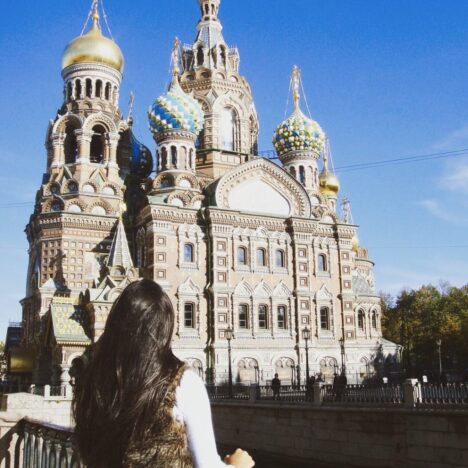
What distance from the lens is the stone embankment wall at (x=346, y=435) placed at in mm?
14398

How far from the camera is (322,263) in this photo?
33906 mm

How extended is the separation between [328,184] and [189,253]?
15.6 m

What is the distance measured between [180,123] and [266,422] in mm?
17415

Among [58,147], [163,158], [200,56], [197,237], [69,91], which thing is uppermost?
[200,56]

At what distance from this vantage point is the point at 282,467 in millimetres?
18641

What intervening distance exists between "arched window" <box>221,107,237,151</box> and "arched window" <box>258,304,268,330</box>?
10.4 metres

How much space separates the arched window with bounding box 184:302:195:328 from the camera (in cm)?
2991

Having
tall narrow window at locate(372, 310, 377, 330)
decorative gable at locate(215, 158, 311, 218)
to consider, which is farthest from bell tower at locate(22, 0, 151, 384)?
tall narrow window at locate(372, 310, 377, 330)

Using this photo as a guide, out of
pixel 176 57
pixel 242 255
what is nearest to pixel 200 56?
pixel 176 57

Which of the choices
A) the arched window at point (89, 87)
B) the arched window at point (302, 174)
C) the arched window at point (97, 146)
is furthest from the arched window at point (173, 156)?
the arched window at point (302, 174)

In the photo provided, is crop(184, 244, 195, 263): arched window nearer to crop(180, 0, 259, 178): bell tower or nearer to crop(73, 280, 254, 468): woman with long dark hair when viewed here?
crop(180, 0, 259, 178): bell tower

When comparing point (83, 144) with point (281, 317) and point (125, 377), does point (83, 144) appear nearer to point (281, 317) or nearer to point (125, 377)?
point (281, 317)

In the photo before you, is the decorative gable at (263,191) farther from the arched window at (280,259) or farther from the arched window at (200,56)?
the arched window at (200,56)

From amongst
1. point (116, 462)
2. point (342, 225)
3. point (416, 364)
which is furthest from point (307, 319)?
point (116, 462)
